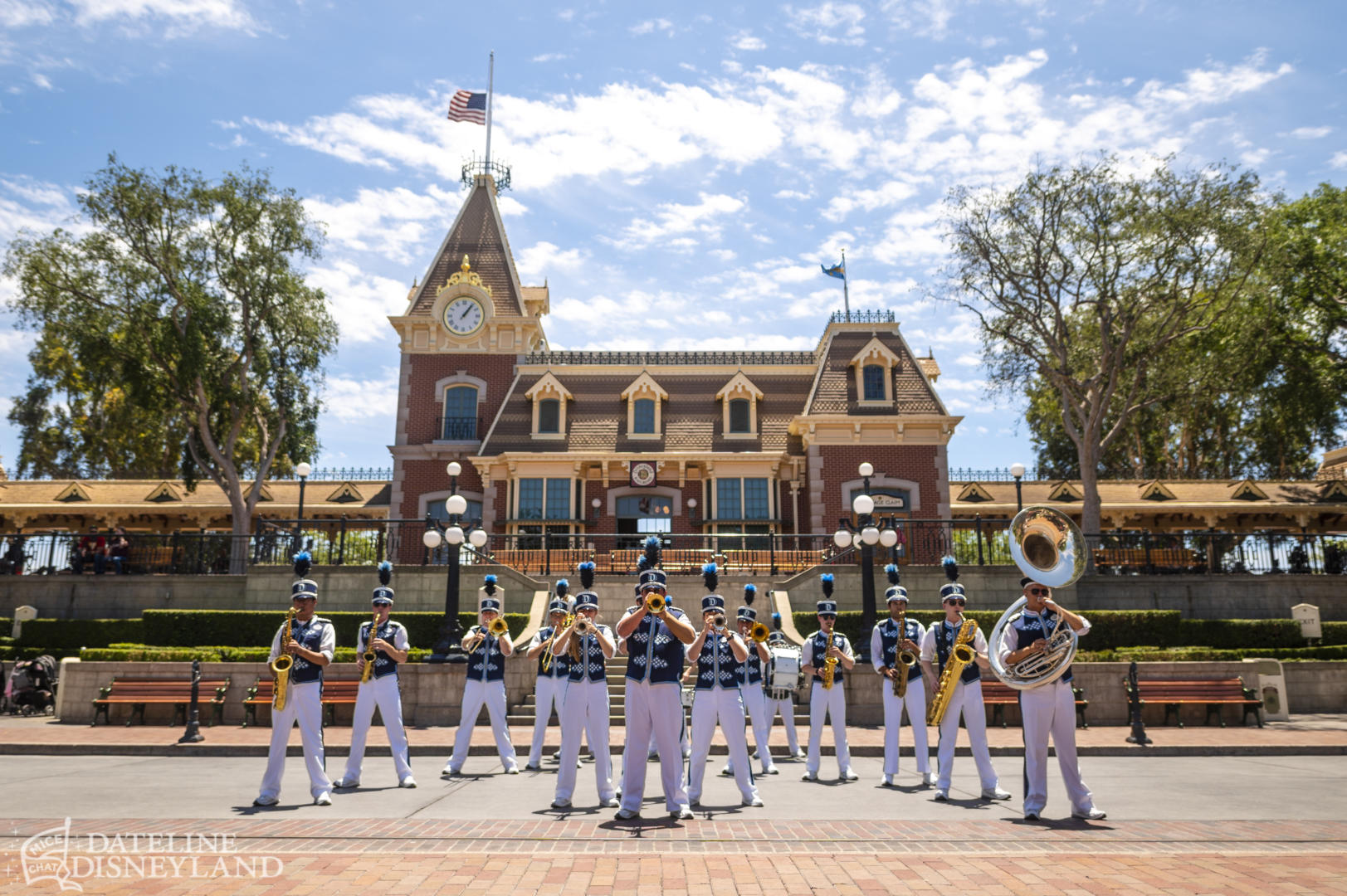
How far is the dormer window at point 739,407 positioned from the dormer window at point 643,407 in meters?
2.24

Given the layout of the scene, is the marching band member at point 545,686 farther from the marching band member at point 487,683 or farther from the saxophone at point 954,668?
the saxophone at point 954,668

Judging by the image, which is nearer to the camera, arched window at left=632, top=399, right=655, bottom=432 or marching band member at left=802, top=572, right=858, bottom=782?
marching band member at left=802, top=572, right=858, bottom=782

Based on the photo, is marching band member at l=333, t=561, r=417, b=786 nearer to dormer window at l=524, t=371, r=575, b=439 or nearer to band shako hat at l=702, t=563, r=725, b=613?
band shako hat at l=702, t=563, r=725, b=613

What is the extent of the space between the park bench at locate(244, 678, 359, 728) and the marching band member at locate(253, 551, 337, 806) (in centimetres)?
594

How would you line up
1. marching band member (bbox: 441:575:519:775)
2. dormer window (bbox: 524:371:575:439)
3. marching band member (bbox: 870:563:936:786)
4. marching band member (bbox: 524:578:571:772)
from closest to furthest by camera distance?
marching band member (bbox: 870:563:936:786), marching band member (bbox: 524:578:571:772), marching band member (bbox: 441:575:519:775), dormer window (bbox: 524:371:575:439)

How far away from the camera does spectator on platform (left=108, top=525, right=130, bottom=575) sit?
75.6ft

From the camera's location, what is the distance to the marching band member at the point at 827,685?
10031 millimetres

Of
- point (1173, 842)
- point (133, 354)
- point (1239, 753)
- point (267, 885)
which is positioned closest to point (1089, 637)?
point (1239, 753)

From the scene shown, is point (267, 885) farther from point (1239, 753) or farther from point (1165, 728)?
point (1165, 728)

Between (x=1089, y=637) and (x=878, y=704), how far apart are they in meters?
6.23

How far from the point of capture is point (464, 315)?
31.2m

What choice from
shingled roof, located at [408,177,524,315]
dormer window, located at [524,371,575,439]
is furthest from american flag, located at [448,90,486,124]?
dormer window, located at [524,371,575,439]

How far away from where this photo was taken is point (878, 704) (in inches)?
595

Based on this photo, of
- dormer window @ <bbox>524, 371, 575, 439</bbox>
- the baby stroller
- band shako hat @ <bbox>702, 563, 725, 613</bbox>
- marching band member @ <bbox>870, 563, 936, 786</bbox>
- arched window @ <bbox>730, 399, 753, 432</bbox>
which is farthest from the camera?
arched window @ <bbox>730, 399, 753, 432</bbox>
